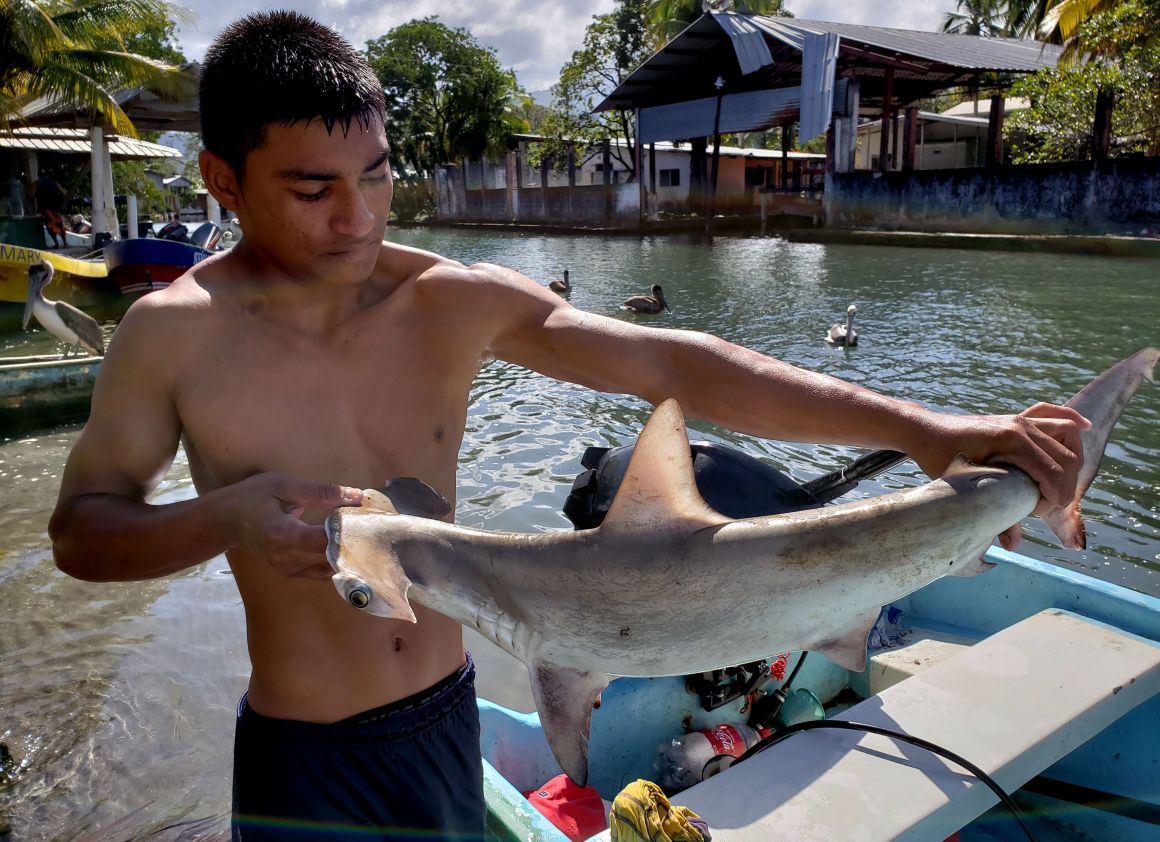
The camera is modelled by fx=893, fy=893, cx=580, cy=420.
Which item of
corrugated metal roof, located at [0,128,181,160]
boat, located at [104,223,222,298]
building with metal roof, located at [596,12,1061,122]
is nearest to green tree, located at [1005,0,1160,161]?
building with metal roof, located at [596,12,1061,122]

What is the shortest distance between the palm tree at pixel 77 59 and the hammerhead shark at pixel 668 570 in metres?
21.4

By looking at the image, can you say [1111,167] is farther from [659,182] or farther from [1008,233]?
[659,182]

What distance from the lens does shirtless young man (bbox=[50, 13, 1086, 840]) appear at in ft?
6.13

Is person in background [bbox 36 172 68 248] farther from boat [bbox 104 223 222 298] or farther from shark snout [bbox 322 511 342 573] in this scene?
shark snout [bbox 322 511 342 573]

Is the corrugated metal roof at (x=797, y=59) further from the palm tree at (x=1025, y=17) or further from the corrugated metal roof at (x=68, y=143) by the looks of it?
the corrugated metal roof at (x=68, y=143)

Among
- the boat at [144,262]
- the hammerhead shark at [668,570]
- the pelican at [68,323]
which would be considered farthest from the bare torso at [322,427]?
the boat at [144,262]

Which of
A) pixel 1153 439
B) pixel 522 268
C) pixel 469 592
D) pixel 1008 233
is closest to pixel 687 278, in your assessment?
pixel 522 268

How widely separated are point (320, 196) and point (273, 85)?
0.24 metres

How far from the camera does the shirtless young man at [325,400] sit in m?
1.87

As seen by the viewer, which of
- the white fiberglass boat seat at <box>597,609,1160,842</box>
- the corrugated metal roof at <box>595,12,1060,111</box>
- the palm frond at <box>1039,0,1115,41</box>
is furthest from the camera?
the corrugated metal roof at <box>595,12,1060,111</box>

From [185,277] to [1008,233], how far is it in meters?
26.6

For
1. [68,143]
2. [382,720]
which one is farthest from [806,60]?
[382,720]

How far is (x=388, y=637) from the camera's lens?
2.10 meters

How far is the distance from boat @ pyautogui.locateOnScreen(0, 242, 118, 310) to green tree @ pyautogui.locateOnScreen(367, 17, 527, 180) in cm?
3731
